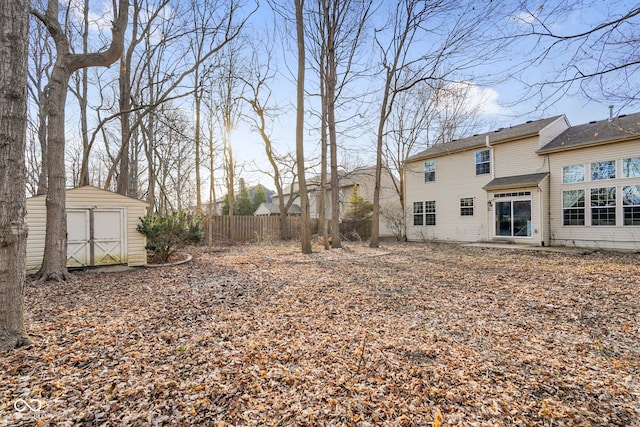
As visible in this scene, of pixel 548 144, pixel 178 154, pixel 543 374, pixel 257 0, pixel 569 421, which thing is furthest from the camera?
Result: pixel 178 154

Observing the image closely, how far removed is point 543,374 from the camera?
2639 mm

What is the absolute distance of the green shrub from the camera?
8.23 m

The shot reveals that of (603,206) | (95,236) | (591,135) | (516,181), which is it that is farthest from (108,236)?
(591,135)

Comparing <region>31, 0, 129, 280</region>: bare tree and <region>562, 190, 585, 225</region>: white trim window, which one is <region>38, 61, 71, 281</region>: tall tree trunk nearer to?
<region>31, 0, 129, 280</region>: bare tree

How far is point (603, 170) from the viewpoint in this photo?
438 inches

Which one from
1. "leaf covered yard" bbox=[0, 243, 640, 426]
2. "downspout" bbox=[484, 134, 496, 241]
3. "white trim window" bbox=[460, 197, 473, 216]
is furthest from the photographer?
"white trim window" bbox=[460, 197, 473, 216]

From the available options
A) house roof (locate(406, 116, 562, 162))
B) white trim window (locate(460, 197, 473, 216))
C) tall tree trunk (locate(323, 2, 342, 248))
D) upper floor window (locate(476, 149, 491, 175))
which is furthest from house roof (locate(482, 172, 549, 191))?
tall tree trunk (locate(323, 2, 342, 248))

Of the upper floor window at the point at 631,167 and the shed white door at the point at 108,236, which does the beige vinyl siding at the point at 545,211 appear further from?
the shed white door at the point at 108,236

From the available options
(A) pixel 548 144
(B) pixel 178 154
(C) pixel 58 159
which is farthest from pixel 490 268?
(B) pixel 178 154

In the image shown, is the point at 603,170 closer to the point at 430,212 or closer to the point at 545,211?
the point at 545,211

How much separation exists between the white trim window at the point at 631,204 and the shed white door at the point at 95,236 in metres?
16.3

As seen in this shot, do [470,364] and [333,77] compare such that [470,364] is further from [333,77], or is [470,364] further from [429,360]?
[333,77]

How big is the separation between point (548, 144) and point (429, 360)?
13.9 meters

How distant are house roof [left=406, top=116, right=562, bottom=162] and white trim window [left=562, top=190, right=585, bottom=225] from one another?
9.34ft
